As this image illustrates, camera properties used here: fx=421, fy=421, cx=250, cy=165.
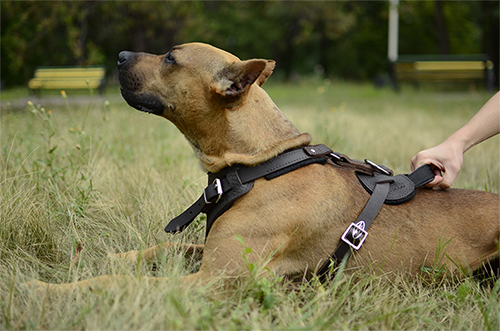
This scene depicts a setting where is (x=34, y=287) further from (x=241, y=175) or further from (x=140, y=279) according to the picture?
(x=241, y=175)

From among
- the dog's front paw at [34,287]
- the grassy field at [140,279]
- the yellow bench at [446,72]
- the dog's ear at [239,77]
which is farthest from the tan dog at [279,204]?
the yellow bench at [446,72]

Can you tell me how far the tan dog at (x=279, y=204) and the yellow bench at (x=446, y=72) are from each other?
48.0 ft

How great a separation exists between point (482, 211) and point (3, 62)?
1700 centimetres

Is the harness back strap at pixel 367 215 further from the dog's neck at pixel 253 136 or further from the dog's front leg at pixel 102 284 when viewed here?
the dog's front leg at pixel 102 284

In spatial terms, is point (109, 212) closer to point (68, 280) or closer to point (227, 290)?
point (68, 280)

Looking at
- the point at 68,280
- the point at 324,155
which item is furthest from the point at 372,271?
the point at 68,280

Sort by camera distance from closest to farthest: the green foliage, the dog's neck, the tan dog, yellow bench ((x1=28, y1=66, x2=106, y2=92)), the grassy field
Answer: the grassy field, the tan dog, the dog's neck, yellow bench ((x1=28, y1=66, x2=106, y2=92)), the green foliage

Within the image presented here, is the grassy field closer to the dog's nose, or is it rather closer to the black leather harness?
the black leather harness

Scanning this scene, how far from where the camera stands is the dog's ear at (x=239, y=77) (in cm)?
228

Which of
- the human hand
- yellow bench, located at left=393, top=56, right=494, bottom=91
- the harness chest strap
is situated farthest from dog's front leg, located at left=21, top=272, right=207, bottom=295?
yellow bench, located at left=393, top=56, right=494, bottom=91

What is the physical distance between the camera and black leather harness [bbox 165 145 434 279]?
225 centimetres

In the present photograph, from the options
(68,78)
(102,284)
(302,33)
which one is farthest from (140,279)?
(302,33)

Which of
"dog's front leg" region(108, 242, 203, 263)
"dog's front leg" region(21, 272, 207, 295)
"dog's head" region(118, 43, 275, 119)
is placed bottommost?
"dog's front leg" region(108, 242, 203, 263)

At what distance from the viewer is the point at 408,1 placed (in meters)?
16.1
